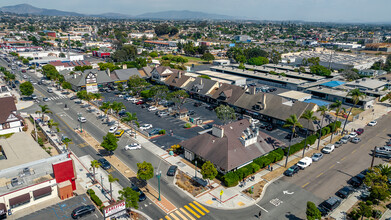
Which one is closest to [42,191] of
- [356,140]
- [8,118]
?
[8,118]

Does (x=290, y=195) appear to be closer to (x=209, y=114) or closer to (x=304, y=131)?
(x=304, y=131)

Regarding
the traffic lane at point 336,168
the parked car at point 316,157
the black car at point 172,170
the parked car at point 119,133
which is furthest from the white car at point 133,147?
the parked car at point 316,157

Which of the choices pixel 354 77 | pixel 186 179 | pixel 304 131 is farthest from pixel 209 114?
pixel 354 77

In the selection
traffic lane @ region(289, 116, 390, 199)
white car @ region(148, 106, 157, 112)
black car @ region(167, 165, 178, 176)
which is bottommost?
traffic lane @ region(289, 116, 390, 199)

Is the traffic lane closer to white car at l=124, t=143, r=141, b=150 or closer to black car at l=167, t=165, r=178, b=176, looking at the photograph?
black car at l=167, t=165, r=178, b=176

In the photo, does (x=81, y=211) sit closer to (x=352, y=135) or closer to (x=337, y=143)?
(x=337, y=143)

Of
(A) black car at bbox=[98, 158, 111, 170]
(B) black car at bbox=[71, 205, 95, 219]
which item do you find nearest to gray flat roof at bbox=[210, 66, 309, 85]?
(A) black car at bbox=[98, 158, 111, 170]
